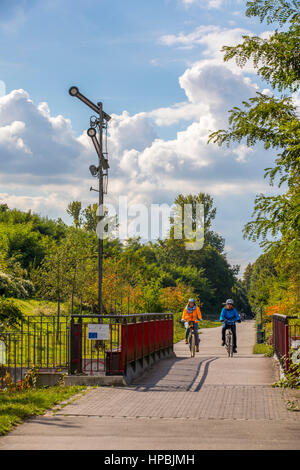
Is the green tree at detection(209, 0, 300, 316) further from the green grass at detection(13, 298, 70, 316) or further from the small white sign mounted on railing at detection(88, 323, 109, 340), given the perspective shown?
the green grass at detection(13, 298, 70, 316)

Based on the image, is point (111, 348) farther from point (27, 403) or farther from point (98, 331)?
point (27, 403)

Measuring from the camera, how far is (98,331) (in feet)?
41.1

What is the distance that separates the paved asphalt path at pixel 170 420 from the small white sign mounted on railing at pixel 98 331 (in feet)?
3.76

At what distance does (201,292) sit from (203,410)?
83243 millimetres

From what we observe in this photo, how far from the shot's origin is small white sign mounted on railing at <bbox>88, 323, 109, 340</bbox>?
1246 cm

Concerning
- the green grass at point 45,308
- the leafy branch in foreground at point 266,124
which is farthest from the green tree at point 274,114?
the green grass at point 45,308

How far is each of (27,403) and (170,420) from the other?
263 cm

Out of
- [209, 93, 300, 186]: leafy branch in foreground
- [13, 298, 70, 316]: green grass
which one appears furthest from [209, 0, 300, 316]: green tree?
[13, 298, 70, 316]: green grass

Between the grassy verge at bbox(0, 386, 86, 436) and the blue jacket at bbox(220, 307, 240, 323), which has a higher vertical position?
the blue jacket at bbox(220, 307, 240, 323)

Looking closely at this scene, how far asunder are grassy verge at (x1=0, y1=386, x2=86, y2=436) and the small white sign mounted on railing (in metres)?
1.17

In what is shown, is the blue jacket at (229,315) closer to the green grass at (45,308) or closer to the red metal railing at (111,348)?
the red metal railing at (111,348)

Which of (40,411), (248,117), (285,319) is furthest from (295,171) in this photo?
(40,411)

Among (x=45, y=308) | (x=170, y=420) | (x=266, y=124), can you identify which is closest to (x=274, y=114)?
(x=266, y=124)

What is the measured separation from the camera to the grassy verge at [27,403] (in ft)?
26.9
